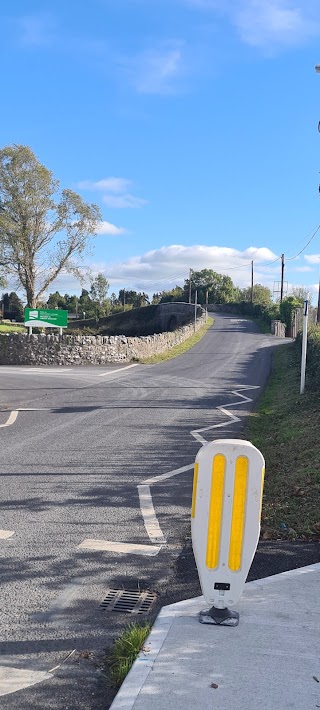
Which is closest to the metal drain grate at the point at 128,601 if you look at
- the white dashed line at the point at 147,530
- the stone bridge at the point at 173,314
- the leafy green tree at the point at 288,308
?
the white dashed line at the point at 147,530

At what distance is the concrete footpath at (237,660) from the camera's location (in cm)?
278

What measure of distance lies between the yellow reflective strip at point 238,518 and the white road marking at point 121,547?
4.57ft

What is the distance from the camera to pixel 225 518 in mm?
3621

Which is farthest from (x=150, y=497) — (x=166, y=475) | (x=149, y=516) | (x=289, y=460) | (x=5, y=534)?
(x=289, y=460)

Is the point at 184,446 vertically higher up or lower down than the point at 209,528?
lower down

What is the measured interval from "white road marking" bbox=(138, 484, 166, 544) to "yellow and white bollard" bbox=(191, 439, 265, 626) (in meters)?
1.61

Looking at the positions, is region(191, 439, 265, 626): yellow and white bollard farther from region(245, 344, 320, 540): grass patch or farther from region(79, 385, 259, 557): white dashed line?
region(245, 344, 320, 540): grass patch

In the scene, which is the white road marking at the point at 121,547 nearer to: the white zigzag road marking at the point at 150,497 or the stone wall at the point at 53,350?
the white zigzag road marking at the point at 150,497

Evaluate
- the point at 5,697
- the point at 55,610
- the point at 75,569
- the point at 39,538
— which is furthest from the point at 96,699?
the point at 39,538

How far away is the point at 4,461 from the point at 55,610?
4614 mm

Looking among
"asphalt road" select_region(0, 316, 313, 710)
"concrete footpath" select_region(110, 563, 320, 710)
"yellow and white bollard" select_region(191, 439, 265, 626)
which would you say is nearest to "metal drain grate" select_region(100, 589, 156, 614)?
"asphalt road" select_region(0, 316, 313, 710)

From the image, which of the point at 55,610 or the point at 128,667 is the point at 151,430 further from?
the point at 128,667

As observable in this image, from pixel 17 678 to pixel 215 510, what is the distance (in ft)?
4.79

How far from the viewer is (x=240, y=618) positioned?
365 cm
